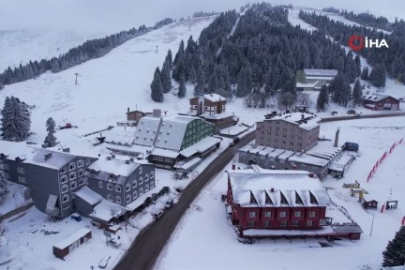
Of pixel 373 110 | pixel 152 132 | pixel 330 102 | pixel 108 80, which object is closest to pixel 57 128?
pixel 152 132

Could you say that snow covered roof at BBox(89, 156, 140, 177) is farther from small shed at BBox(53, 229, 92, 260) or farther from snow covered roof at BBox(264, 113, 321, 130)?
snow covered roof at BBox(264, 113, 321, 130)

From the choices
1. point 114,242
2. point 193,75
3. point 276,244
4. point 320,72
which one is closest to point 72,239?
point 114,242


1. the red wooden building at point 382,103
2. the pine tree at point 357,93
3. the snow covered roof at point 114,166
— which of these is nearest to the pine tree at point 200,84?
the pine tree at point 357,93

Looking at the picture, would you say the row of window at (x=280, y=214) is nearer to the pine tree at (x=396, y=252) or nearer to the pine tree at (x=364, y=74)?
the pine tree at (x=396, y=252)

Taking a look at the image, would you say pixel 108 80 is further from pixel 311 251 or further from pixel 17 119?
pixel 311 251

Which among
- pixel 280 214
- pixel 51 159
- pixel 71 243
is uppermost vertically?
pixel 51 159

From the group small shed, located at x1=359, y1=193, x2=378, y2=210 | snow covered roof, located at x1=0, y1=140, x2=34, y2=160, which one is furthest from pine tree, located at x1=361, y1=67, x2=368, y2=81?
snow covered roof, located at x1=0, y1=140, x2=34, y2=160

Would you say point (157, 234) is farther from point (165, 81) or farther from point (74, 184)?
point (165, 81)
